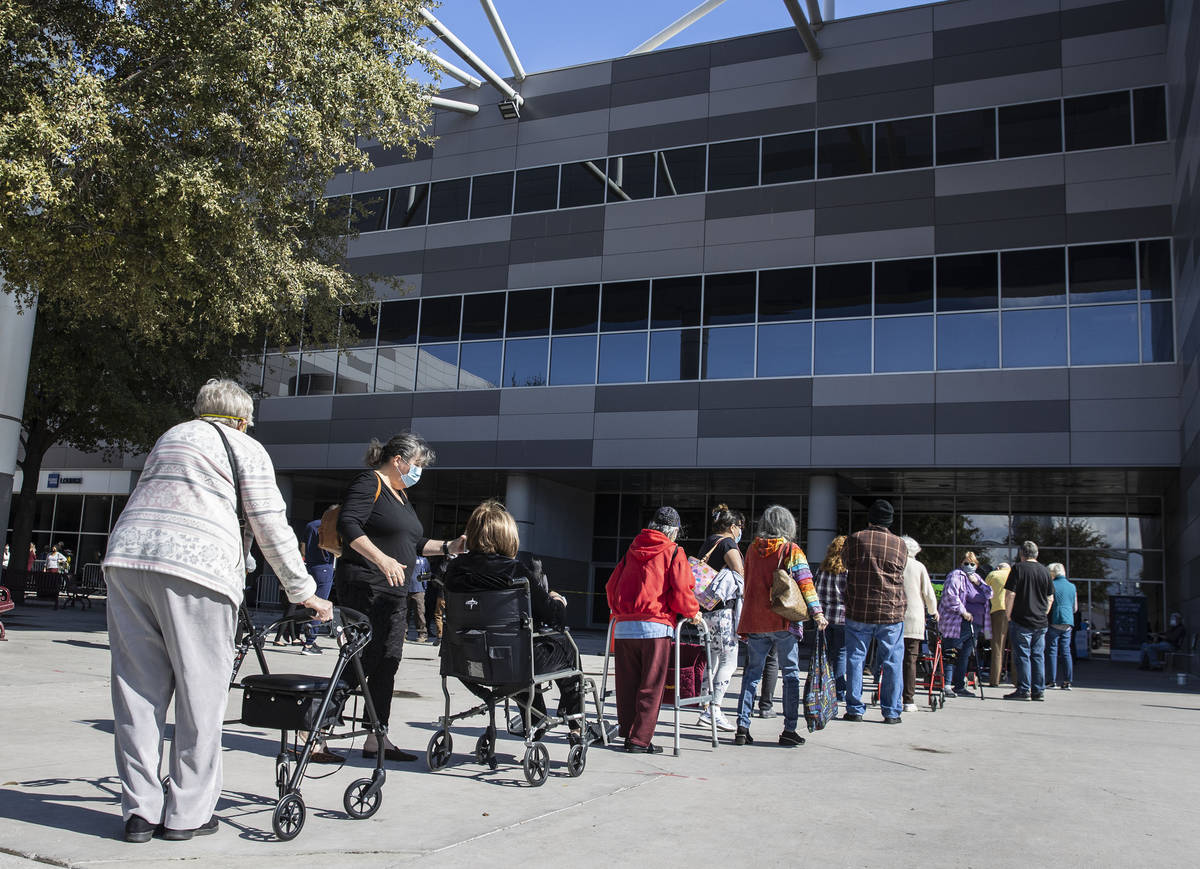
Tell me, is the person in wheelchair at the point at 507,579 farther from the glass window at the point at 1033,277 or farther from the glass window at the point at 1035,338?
the glass window at the point at 1033,277

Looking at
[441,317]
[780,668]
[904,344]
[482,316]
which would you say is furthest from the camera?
[441,317]

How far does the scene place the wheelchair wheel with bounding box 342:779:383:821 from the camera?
4.41m

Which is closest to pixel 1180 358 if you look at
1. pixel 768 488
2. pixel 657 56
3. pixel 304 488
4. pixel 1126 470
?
pixel 1126 470

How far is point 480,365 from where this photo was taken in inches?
1028

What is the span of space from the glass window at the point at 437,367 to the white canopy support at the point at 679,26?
9.11m

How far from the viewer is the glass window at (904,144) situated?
74.1 feet

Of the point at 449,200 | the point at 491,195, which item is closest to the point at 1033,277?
the point at 491,195

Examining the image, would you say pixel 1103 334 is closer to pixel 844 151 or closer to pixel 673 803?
pixel 844 151

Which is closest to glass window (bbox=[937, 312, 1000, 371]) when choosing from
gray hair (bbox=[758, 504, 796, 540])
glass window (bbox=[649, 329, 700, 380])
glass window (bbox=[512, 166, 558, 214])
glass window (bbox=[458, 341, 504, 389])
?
glass window (bbox=[649, 329, 700, 380])

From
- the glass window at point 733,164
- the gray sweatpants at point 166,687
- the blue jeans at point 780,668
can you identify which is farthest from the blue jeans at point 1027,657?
the glass window at point 733,164

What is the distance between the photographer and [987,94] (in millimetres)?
22172

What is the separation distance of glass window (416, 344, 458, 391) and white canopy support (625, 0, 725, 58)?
9.11 metres

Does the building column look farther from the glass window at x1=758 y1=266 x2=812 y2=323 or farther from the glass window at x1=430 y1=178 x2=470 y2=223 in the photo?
the glass window at x1=430 y1=178 x2=470 y2=223

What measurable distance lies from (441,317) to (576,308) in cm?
404
